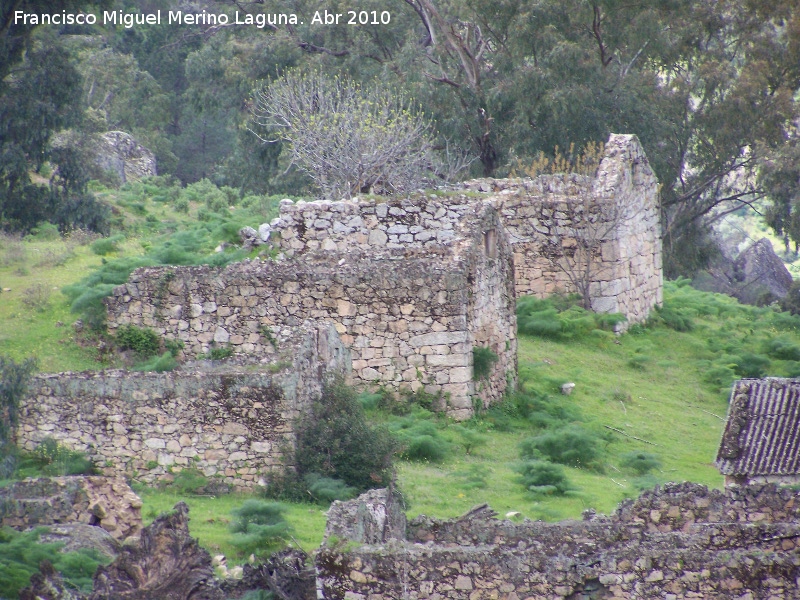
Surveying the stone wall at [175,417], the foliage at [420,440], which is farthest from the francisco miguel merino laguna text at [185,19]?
the stone wall at [175,417]

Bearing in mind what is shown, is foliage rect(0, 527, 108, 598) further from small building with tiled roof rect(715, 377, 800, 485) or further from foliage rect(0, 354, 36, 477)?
small building with tiled roof rect(715, 377, 800, 485)

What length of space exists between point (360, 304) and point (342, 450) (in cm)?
427

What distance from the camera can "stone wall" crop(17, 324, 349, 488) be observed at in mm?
15820

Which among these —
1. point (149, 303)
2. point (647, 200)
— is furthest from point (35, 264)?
point (647, 200)

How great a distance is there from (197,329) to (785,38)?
89.4ft

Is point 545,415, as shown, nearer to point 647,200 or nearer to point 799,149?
point 647,200

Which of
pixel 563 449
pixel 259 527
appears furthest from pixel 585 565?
pixel 563 449

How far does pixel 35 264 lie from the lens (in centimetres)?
2467

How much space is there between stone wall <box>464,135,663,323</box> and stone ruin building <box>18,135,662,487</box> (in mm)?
26

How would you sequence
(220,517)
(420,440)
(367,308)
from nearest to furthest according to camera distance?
(220,517), (420,440), (367,308)

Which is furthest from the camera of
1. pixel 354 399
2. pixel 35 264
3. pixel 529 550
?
A: pixel 35 264

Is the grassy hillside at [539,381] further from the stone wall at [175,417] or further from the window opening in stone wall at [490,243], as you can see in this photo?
the window opening in stone wall at [490,243]

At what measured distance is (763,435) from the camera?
17.4 metres

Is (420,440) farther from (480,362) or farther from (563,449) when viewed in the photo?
(480,362)
